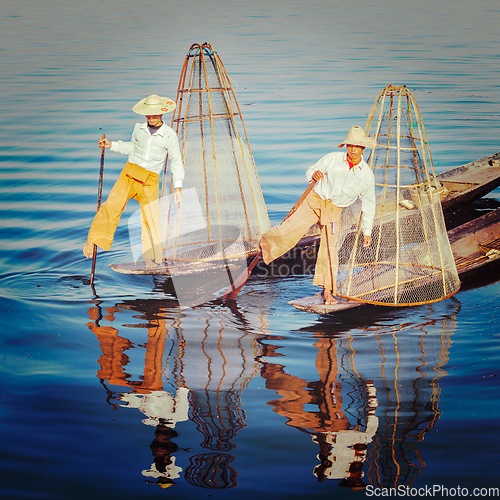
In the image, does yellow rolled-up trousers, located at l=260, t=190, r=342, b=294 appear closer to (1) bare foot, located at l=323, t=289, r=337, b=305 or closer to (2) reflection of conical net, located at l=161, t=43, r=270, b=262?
(1) bare foot, located at l=323, t=289, r=337, b=305

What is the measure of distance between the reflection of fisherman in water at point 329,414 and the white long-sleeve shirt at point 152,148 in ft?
5.97

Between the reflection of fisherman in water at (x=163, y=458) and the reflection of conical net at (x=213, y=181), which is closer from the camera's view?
the reflection of fisherman in water at (x=163, y=458)

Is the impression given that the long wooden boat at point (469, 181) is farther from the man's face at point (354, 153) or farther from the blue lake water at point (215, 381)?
the man's face at point (354, 153)

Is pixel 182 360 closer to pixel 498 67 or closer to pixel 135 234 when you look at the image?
pixel 135 234

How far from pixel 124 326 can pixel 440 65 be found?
16.1 meters

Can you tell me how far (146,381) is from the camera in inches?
136

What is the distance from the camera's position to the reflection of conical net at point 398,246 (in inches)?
168

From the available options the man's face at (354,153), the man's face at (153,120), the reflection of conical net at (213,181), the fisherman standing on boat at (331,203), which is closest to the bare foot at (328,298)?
the fisherman standing on boat at (331,203)

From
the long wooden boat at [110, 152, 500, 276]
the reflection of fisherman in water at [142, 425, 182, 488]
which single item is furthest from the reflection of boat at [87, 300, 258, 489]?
the long wooden boat at [110, 152, 500, 276]

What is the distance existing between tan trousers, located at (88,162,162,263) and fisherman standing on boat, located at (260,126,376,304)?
3.56 feet

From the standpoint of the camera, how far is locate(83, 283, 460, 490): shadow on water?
2.77m

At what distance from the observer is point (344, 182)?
Result: 400 centimetres

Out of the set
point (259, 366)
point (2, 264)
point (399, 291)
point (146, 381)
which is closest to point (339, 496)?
point (259, 366)

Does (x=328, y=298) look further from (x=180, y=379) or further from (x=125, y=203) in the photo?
(x=125, y=203)
